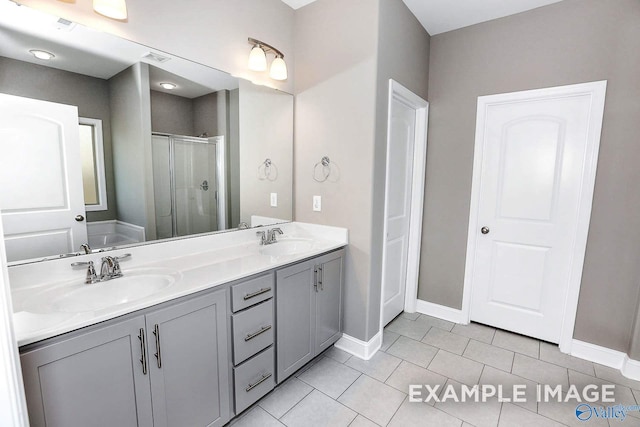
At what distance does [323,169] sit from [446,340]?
1806mm

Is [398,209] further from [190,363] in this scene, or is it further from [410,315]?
[190,363]

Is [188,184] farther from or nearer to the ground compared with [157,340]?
farther from the ground

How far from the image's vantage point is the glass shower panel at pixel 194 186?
6.07ft

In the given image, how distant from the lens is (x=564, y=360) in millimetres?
2301

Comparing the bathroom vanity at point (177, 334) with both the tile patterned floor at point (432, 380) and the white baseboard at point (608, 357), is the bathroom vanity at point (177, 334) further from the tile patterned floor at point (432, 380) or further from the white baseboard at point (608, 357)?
the white baseboard at point (608, 357)

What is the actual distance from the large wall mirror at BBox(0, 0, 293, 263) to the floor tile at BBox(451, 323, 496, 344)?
221 centimetres

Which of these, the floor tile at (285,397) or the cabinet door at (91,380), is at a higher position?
the cabinet door at (91,380)

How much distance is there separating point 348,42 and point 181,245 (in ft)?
5.99

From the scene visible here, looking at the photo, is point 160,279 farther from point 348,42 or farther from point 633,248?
point 633,248

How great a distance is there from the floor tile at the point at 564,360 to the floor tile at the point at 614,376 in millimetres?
39

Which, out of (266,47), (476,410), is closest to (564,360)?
(476,410)

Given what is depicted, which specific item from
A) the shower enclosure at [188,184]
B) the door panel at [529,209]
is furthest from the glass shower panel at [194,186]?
the door panel at [529,209]

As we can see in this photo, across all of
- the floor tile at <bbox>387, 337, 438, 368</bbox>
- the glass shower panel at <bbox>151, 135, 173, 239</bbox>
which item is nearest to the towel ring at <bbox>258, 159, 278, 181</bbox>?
the glass shower panel at <bbox>151, 135, 173, 239</bbox>

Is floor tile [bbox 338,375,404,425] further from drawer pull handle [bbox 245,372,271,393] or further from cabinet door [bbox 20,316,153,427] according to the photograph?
cabinet door [bbox 20,316,153,427]
